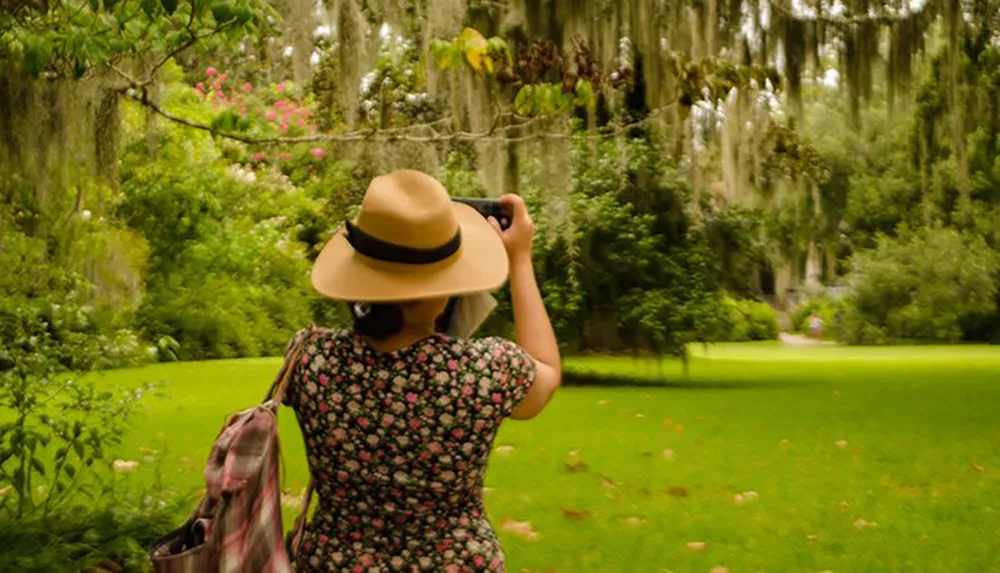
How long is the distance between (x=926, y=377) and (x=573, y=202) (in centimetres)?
649

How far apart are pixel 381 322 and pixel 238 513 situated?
0.40m

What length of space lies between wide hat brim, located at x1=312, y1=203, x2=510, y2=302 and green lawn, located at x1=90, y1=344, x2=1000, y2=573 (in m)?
3.22

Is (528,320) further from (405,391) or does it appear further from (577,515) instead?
(577,515)

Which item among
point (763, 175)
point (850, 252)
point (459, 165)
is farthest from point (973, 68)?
point (850, 252)

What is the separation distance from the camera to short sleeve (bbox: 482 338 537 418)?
2238mm

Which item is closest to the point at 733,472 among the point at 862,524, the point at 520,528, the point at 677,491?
the point at 677,491

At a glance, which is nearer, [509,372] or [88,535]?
[509,372]

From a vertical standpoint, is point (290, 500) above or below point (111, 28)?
below

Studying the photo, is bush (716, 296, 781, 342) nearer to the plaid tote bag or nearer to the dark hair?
the dark hair

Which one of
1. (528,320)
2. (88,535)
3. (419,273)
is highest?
(419,273)

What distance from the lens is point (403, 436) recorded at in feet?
7.23

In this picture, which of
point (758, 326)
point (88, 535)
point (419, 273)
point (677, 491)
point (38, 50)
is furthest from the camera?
point (758, 326)

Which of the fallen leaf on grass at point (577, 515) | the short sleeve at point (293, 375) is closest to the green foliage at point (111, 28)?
the short sleeve at point (293, 375)

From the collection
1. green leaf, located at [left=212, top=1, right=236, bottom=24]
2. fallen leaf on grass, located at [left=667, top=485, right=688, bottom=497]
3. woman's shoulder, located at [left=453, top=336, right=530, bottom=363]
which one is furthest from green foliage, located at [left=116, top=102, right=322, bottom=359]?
woman's shoulder, located at [left=453, top=336, right=530, bottom=363]
